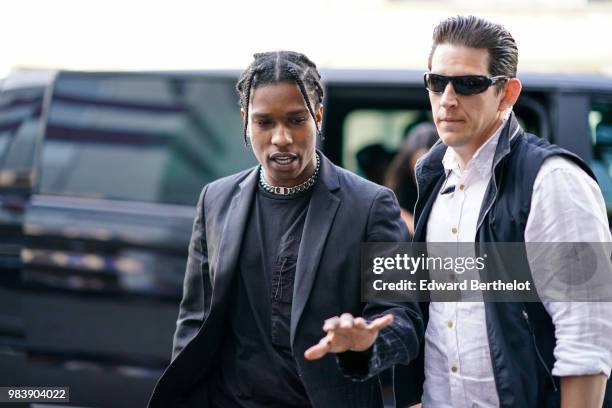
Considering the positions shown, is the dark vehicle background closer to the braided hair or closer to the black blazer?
the black blazer

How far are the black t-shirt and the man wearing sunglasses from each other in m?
0.34

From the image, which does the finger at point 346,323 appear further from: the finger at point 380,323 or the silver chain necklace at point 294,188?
the silver chain necklace at point 294,188

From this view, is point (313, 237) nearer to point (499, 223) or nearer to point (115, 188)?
point (499, 223)

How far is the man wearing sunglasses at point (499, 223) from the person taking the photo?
2.09m

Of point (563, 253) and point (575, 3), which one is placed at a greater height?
point (575, 3)

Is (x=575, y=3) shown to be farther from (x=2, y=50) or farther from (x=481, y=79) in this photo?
(x=481, y=79)

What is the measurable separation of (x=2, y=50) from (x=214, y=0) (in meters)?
1.16

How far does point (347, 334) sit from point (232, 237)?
53 centimetres

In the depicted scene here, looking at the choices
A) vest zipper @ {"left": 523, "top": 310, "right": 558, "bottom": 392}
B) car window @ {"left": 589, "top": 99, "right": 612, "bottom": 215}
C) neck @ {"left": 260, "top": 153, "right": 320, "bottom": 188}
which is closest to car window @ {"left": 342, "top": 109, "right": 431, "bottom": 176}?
car window @ {"left": 589, "top": 99, "right": 612, "bottom": 215}

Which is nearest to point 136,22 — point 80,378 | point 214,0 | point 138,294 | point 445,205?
point 214,0

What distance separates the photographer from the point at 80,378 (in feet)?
13.9

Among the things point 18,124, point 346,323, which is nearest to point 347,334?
point 346,323

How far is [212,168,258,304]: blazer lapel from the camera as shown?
240 centimetres

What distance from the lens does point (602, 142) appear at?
164 inches
